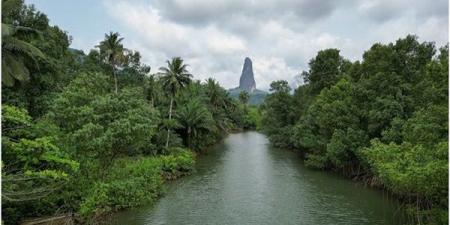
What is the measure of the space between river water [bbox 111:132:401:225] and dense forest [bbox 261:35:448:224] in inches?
66.2

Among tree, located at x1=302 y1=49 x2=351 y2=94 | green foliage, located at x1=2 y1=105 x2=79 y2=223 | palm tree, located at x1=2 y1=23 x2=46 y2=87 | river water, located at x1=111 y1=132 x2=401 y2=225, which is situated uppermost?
tree, located at x1=302 y1=49 x2=351 y2=94

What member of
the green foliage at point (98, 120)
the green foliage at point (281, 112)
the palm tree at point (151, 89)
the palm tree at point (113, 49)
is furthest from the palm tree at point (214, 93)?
the green foliage at point (98, 120)

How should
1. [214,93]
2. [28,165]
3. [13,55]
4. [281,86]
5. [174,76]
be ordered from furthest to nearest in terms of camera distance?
1. [214,93]
2. [281,86]
3. [174,76]
4. [13,55]
5. [28,165]

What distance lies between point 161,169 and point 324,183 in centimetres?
1247

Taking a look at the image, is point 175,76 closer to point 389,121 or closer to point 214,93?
point 389,121

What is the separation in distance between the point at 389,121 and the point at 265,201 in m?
10.4

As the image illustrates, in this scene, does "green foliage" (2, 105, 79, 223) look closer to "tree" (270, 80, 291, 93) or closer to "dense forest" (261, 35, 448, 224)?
"dense forest" (261, 35, 448, 224)

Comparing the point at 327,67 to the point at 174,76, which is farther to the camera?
the point at 327,67

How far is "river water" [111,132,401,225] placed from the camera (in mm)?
19281

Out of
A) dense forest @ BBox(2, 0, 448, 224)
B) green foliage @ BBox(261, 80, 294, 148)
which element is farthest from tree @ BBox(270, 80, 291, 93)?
dense forest @ BBox(2, 0, 448, 224)

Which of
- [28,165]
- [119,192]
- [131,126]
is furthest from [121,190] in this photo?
[28,165]

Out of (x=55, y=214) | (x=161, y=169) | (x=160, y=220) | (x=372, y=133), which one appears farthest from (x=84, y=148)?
(x=372, y=133)

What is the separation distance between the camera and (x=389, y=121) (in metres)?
26.0

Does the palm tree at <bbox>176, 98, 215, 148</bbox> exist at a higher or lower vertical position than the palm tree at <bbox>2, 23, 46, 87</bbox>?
lower
